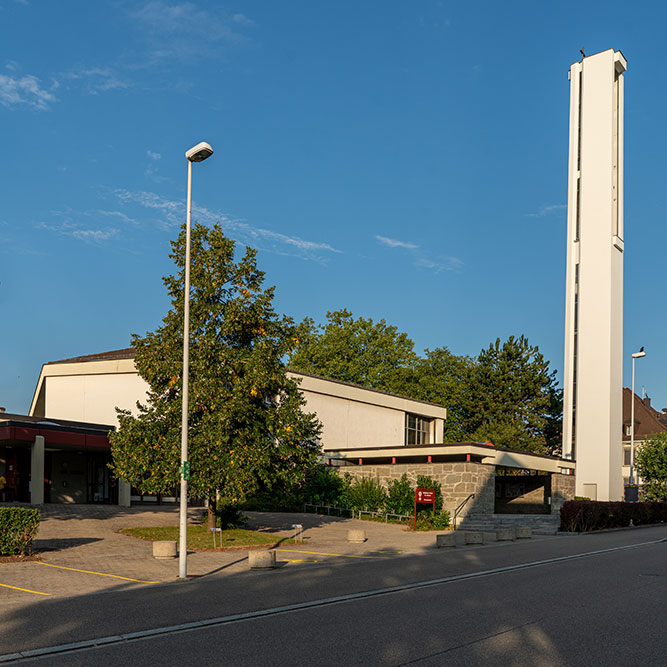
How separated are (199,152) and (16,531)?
10782 millimetres

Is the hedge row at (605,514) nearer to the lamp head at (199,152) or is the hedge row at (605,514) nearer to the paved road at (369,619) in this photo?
the paved road at (369,619)

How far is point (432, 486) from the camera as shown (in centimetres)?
3559

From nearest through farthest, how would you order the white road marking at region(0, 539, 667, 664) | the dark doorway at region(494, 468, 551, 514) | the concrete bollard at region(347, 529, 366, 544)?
the white road marking at region(0, 539, 667, 664) → the concrete bollard at region(347, 529, 366, 544) → the dark doorway at region(494, 468, 551, 514)

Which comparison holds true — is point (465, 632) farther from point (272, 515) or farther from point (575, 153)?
point (575, 153)

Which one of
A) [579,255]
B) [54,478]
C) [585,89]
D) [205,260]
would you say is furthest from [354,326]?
[205,260]

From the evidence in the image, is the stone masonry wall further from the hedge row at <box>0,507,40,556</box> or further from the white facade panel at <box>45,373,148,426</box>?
the hedge row at <box>0,507,40,556</box>

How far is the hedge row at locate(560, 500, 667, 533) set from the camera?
36562 millimetres

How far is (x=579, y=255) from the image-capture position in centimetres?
6122

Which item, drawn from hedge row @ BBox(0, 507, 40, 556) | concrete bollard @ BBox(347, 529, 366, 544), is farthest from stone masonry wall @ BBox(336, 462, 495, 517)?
hedge row @ BBox(0, 507, 40, 556)

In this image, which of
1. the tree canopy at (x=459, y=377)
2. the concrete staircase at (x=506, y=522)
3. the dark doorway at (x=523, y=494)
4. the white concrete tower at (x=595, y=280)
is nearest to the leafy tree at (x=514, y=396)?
the tree canopy at (x=459, y=377)

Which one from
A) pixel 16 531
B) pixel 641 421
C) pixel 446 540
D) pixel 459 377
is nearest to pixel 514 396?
pixel 459 377

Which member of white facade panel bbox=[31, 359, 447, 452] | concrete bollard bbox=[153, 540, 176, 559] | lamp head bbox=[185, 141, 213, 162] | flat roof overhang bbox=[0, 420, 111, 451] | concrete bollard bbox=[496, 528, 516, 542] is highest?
lamp head bbox=[185, 141, 213, 162]

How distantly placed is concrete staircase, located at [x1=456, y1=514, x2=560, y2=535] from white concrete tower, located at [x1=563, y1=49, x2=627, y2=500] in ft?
62.0

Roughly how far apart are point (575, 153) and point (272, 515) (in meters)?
43.6
